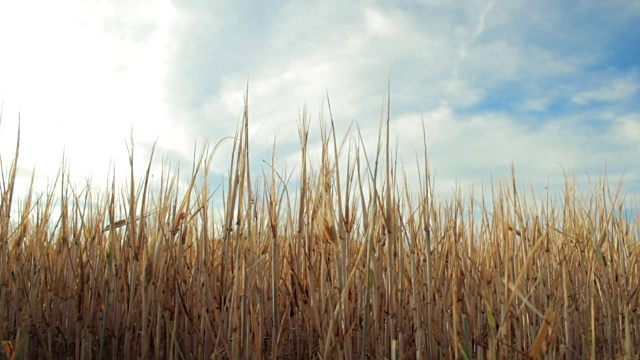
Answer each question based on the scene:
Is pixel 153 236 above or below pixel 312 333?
above

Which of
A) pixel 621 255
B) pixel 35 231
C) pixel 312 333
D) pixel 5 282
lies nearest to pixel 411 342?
pixel 312 333

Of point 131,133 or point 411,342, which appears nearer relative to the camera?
point 131,133

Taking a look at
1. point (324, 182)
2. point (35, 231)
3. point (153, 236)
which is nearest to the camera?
point (324, 182)

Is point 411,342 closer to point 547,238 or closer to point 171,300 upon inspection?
point 547,238

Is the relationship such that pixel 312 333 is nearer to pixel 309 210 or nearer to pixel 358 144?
pixel 309 210

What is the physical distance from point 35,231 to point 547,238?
227cm

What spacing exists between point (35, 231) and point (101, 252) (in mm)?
698

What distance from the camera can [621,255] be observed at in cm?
210

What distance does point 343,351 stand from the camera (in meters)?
1.43

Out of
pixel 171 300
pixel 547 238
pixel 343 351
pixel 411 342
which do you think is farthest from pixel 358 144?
pixel 547 238

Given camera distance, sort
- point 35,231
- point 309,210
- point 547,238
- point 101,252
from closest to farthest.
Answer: point 309,210 → point 101,252 → point 547,238 → point 35,231

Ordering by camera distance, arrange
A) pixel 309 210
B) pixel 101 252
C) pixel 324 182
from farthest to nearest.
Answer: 1. pixel 101 252
2. pixel 309 210
3. pixel 324 182

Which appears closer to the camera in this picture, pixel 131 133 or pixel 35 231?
pixel 131 133

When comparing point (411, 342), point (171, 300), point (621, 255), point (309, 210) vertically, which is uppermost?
point (309, 210)
